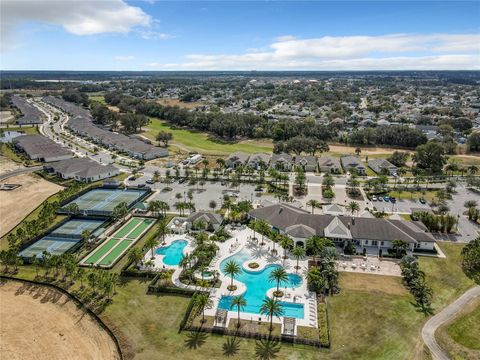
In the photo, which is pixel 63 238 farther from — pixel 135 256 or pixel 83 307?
pixel 83 307

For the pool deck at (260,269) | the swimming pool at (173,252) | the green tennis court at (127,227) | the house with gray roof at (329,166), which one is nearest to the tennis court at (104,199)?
the green tennis court at (127,227)

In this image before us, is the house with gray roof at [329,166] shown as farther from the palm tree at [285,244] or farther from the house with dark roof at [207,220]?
the palm tree at [285,244]

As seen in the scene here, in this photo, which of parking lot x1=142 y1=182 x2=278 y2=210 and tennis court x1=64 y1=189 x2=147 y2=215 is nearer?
tennis court x1=64 y1=189 x2=147 y2=215

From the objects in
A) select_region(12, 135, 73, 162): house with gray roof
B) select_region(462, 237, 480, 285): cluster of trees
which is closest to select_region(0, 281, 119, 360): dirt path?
select_region(462, 237, 480, 285): cluster of trees

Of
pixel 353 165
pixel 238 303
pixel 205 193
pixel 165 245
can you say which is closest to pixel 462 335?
pixel 238 303

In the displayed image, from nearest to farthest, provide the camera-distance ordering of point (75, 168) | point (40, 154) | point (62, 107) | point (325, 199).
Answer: point (325, 199) < point (75, 168) < point (40, 154) < point (62, 107)

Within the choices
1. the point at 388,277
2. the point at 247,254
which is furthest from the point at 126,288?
the point at 388,277

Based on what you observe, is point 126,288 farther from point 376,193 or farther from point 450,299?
point 376,193

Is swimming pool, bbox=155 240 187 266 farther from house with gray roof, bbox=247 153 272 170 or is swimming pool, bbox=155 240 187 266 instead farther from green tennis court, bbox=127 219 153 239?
house with gray roof, bbox=247 153 272 170
